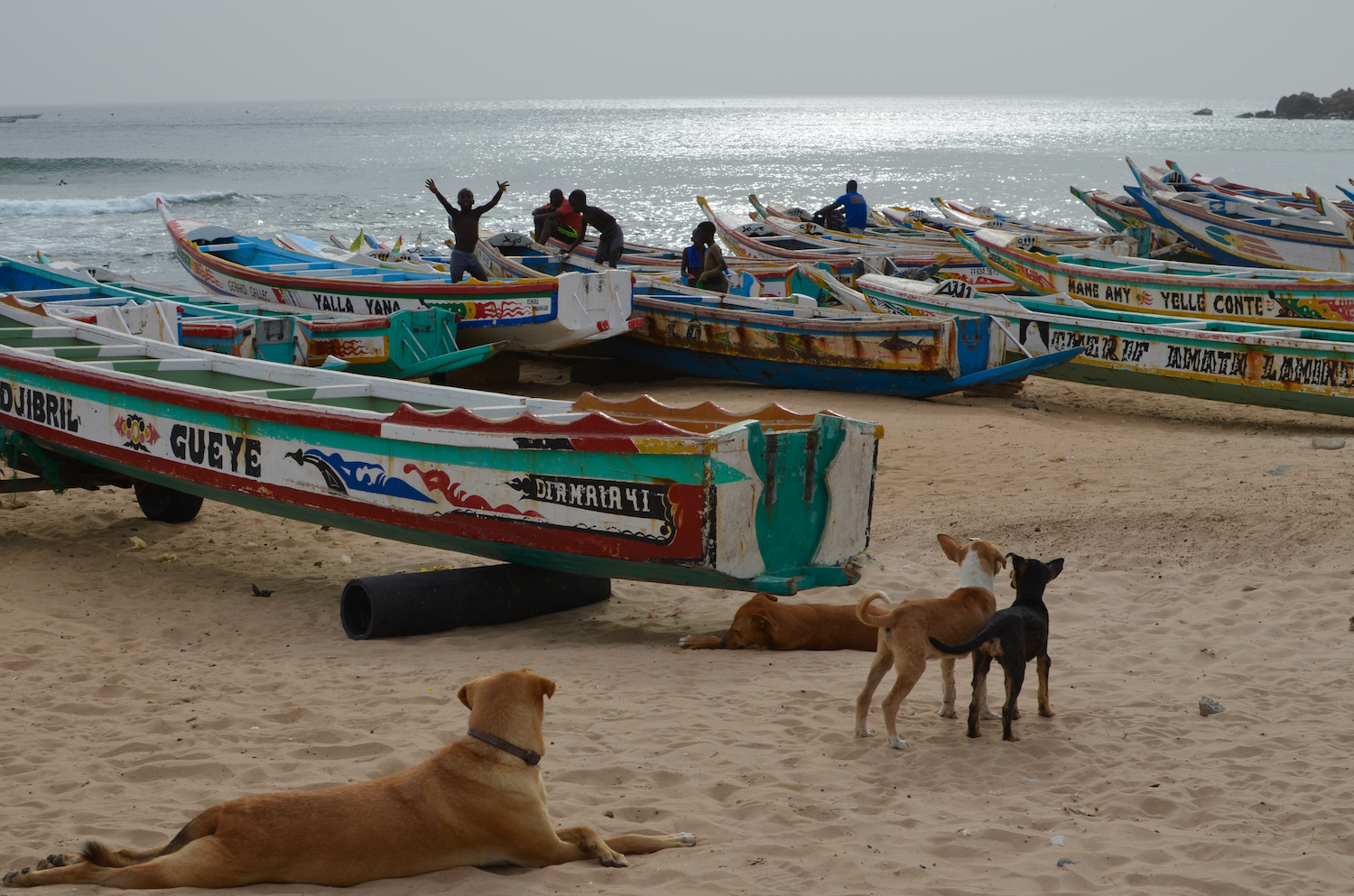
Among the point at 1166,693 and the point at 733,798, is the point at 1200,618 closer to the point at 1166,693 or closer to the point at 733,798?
the point at 1166,693

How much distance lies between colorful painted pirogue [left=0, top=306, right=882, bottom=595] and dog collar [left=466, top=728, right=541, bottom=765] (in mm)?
2031

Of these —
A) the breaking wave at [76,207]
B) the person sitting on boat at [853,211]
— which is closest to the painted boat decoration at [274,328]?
the person sitting on boat at [853,211]

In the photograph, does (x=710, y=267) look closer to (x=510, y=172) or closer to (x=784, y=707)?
(x=784, y=707)

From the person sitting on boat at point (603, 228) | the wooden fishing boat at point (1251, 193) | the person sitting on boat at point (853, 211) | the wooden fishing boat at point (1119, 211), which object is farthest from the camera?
the wooden fishing boat at point (1119, 211)

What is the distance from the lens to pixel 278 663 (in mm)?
5605

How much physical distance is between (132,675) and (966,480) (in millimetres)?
5912

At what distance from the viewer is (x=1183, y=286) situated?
47.5ft

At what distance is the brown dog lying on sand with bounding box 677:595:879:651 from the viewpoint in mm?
5816

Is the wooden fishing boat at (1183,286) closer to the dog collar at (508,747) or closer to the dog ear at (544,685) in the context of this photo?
the dog ear at (544,685)

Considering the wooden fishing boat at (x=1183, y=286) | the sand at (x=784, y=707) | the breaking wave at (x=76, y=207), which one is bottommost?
the sand at (x=784, y=707)

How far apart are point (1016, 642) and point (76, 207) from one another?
47996 millimetres

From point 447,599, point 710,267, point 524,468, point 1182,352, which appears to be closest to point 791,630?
point 524,468

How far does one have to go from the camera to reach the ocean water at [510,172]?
4278 centimetres

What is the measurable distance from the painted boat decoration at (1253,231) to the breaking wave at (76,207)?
3622 centimetres
